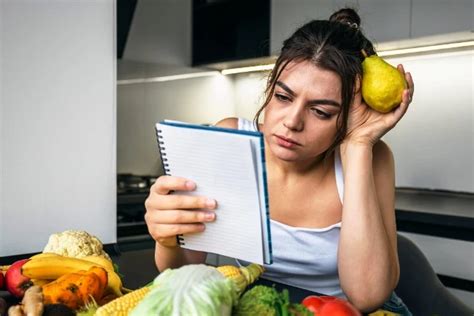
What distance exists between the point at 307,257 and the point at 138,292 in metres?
0.64

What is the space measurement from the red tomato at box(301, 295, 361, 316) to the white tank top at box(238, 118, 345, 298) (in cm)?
50

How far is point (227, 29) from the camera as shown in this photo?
13.1 feet

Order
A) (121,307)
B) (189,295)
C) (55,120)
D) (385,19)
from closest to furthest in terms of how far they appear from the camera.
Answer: (189,295) < (121,307) < (55,120) < (385,19)

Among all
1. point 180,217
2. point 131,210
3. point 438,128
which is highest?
point 438,128

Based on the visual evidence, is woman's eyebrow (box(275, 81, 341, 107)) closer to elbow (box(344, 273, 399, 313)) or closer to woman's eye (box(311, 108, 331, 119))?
woman's eye (box(311, 108, 331, 119))

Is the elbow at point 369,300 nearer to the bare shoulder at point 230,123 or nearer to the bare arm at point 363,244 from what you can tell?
the bare arm at point 363,244

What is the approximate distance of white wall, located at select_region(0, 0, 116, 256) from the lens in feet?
5.45

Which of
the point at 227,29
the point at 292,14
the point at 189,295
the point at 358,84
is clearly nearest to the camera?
the point at 189,295

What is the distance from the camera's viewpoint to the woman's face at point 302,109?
46.5 inches

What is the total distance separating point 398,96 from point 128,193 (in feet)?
7.93

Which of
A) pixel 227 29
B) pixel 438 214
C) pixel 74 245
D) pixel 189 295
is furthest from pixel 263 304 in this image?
pixel 227 29

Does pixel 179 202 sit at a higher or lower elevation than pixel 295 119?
lower

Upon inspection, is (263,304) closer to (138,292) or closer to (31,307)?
(138,292)

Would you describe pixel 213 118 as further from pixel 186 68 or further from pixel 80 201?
pixel 80 201
